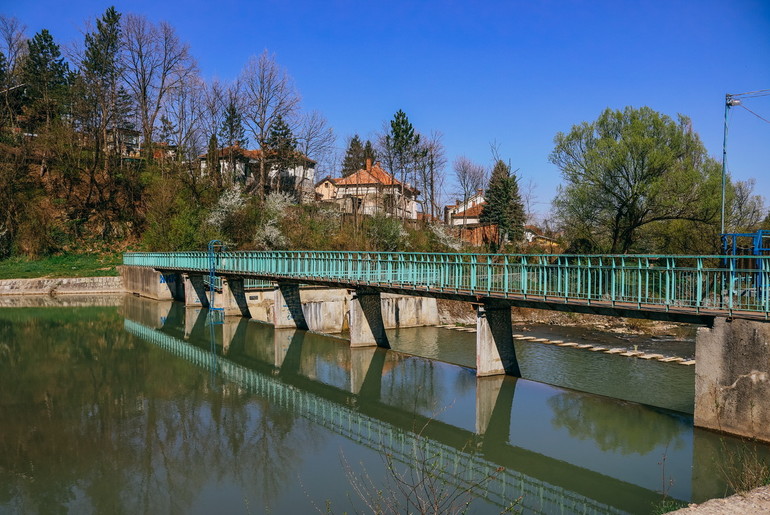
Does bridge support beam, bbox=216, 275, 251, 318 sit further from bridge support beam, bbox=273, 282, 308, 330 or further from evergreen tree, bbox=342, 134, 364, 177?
evergreen tree, bbox=342, 134, 364, 177

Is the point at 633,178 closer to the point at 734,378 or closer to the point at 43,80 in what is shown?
the point at 734,378

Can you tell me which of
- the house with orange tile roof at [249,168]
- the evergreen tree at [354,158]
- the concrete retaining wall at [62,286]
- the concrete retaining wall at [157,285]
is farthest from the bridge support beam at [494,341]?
the evergreen tree at [354,158]

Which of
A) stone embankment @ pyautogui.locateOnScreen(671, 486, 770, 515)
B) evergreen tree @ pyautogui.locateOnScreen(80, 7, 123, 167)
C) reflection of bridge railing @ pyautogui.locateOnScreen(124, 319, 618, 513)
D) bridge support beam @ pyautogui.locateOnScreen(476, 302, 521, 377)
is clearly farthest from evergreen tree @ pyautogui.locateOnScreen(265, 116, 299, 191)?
stone embankment @ pyautogui.locateOnScreen(671, 486, 770, 515)

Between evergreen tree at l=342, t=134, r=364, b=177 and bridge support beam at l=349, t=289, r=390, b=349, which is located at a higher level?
evergreen tree at l=342, t=134, r=364, b=177

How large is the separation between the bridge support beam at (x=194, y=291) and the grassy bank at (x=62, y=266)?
49.0 ft

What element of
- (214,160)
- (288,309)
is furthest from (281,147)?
(288,309)

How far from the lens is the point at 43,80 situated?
60.3 meters

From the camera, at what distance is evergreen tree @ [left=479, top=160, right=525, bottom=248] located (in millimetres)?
54250

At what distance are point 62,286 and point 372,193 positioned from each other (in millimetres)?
32351

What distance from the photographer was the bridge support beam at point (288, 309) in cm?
2647

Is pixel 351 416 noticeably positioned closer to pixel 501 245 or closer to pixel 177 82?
pixel 501 245

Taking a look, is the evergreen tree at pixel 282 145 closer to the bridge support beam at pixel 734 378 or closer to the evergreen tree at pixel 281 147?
the evergreen tree at pixel 281 147

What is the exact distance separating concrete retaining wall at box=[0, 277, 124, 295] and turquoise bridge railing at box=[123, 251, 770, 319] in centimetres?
1132

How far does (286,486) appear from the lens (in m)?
9.86
